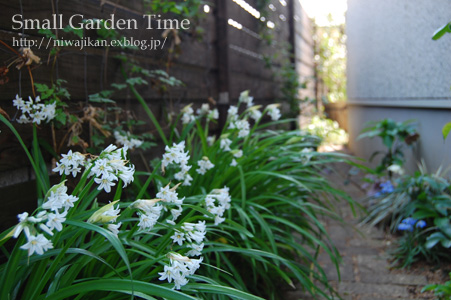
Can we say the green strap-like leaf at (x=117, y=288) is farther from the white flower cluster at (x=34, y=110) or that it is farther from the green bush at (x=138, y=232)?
the white flower cluster at (x=34, y=110)

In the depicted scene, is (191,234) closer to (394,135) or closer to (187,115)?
(187,115)

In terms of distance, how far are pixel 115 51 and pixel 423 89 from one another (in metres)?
1.95

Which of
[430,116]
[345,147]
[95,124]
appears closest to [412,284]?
[430,116]

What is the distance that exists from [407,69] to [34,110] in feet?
8.47

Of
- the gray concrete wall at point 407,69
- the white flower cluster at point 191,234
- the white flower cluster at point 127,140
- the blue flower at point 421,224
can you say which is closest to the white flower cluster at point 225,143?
the white flower cluster at point 127,140

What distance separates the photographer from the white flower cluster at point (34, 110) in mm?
1327

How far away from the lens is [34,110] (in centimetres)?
138

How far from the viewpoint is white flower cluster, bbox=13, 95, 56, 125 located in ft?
4.35

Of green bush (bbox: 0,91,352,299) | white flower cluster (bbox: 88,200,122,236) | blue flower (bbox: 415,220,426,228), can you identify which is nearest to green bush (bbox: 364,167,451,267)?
blue flower (bbox: 415,220,426,228)

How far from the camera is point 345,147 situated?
630cm

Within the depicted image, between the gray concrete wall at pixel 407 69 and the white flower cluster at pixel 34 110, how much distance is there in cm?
194

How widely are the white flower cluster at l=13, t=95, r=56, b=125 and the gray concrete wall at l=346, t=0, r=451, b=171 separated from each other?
194 centimetres

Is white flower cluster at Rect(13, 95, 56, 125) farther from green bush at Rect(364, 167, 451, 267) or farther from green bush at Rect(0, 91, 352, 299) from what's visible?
green bush at Rect(364, 167, 451, 267)

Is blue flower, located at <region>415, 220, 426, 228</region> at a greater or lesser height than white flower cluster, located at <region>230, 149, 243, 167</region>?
lesser
